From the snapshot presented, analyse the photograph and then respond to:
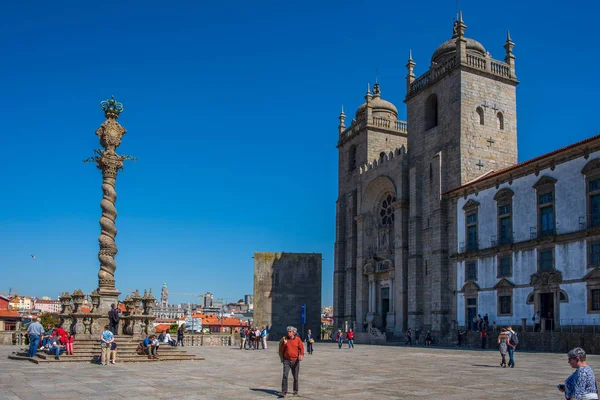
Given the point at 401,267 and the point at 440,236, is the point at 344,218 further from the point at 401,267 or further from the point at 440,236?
the point at 440,236

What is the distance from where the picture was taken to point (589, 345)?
25.8 metres

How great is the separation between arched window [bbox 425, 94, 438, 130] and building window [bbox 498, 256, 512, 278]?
12.7m

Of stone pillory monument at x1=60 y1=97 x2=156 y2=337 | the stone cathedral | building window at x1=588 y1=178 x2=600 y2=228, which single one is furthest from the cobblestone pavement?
the stone cathedral

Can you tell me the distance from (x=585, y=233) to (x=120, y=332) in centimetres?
2178

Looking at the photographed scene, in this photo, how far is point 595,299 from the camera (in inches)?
1121

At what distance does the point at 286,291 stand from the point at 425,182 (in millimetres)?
16853

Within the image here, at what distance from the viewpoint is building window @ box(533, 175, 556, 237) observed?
31.4 meters

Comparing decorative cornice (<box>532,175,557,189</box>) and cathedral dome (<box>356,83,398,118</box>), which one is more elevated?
cathedral dome (<box>356,83,398,118</box>)

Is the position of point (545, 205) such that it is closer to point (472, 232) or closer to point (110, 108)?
point (472, 232)

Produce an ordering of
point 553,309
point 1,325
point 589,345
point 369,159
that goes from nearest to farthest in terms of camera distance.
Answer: point 589,345 → point 553,309 → point 369,159 → point 1,325

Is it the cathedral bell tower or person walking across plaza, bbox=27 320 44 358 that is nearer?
person walking across plaza, bbox=27 320 44 358

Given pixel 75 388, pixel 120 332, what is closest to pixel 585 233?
pixel 120 332

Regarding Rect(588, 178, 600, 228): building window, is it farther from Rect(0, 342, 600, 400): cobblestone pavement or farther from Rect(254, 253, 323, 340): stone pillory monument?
Rect(254, 253, 323, 340): stone pillory monument

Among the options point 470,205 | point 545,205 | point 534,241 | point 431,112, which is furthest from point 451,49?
point 534,241
